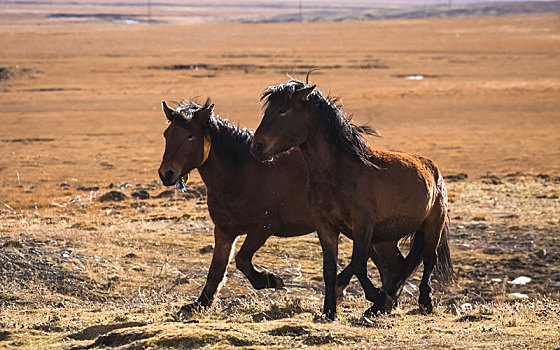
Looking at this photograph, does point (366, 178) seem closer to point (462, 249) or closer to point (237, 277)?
point (237, 277)

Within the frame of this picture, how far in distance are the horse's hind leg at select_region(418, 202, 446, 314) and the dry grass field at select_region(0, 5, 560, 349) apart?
168 mm

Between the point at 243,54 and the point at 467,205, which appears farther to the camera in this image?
the point at 243,54

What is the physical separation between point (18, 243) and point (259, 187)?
4282mm

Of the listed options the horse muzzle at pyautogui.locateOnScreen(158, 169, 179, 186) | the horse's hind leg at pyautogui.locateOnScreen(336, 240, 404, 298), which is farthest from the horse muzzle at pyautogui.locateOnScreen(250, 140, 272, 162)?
the horse's hind leg at pyautogui.locateOnScreen(336, 240, 404, 298)

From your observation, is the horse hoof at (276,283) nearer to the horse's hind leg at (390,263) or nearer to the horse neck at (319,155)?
the horse's hind leg at (390,263)

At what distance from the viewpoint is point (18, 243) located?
36.1ft

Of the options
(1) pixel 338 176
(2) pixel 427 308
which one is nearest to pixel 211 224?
(2) pixel 427 308

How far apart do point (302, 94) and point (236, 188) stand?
5.12 ft

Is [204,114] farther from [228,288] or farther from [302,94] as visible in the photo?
[228,288]

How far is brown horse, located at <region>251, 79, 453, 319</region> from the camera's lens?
278 inches

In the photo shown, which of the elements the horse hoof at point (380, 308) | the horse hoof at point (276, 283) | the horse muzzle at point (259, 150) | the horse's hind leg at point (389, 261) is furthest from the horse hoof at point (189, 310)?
the horse's hind leg at point (389, 261)

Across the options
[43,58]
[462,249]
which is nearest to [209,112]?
[462,249]

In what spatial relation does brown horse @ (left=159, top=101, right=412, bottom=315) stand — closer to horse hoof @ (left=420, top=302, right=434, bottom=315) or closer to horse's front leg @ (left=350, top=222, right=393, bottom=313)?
horse hoof @ (left=420, top=302, right=434, bottom=315)

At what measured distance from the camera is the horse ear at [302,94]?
23.1 feet
